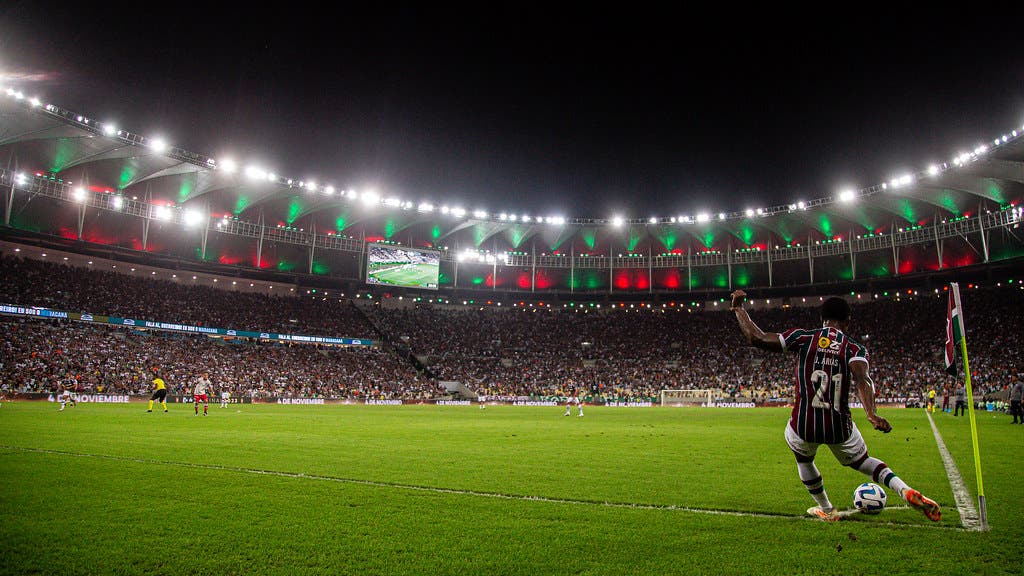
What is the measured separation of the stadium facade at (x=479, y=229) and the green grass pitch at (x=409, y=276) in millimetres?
4291

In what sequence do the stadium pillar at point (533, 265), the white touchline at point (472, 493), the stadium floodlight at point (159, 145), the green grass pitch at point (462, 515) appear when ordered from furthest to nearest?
the stadium pillar at point (533, 265), the stadium floodlight at point (159, 145), the white touchline at point (472, 493), the green grass pitch at point (462, 515)

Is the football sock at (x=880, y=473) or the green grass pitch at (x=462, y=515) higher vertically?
the football sock at (x=880, y=473)

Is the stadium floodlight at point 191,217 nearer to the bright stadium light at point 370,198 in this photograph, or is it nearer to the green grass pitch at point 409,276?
the bright stadium light at point 370,198

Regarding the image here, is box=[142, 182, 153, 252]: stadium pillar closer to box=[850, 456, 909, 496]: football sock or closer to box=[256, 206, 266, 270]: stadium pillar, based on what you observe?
box=[256, 206, 266, 270]: stadium pillar

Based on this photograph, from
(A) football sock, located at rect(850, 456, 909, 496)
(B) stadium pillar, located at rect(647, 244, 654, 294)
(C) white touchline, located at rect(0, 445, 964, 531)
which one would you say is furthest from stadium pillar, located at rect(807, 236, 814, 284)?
(A) football sock, located at rect(850, 456, 909, 496)

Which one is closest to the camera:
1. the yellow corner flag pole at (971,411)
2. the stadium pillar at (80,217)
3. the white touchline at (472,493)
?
the yellow corner flag pole at (971,411)

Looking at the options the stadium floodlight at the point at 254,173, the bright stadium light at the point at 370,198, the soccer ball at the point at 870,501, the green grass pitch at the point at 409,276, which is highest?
the bright stadium light at the point at 370,198

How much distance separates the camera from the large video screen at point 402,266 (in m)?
59.8

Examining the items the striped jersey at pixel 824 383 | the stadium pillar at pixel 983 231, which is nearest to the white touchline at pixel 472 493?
the striped jersey at pixel 824 383

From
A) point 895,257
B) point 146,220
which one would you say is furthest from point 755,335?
point 895,257

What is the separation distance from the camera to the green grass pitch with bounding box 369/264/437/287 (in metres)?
59.8

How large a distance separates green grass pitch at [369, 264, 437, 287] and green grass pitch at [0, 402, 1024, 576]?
159 feet

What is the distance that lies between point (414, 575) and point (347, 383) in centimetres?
4956

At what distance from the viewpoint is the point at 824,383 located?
5867mm
